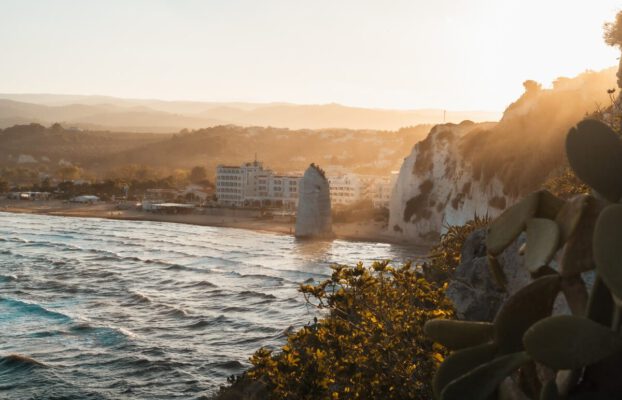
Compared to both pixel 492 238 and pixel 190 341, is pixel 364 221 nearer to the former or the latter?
pixel 190 341

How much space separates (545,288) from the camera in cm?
513

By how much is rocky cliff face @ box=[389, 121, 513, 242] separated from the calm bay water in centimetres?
525

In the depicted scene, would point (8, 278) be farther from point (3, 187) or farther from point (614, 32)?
point (3, 187)

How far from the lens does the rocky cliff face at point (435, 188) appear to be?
63.5m

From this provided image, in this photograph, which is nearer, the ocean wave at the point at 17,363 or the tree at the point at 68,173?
the ocean wave at the point at 17,363

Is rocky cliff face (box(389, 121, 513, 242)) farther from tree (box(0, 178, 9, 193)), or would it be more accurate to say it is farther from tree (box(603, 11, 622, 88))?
tree (box(0, 178, 9, 193))

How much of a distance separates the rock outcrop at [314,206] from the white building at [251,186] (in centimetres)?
3505

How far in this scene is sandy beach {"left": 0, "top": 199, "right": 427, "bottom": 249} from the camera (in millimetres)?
82625

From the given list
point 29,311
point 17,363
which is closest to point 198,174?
point 29,311

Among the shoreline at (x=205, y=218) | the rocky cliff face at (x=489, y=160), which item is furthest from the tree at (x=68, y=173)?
the rocky cliff face at (x=489, y=160)

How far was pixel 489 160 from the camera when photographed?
58.1m

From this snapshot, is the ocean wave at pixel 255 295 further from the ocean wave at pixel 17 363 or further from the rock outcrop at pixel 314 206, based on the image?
the rock outcrop at pixel 314 206

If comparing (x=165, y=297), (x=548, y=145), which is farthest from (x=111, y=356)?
(x=548, y=145)

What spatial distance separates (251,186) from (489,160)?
6441 cm
